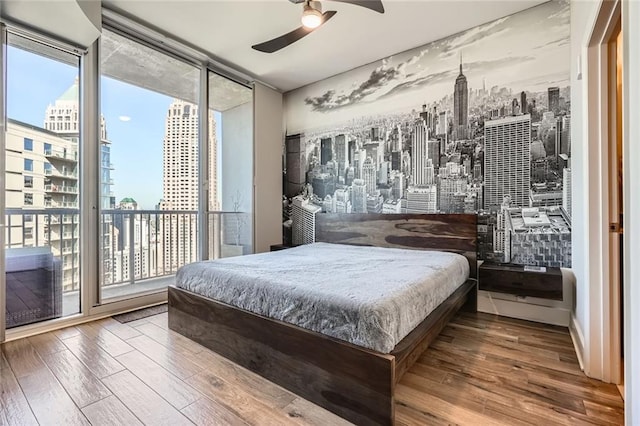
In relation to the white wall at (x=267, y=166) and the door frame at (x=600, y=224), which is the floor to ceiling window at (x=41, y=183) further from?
the door frame at (x=600, y=224)

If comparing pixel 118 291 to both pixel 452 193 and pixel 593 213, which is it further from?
pixel 593 213

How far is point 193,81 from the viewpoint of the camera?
149 inches

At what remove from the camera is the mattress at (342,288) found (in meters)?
1.42

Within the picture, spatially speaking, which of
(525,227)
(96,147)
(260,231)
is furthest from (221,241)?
(525,227)

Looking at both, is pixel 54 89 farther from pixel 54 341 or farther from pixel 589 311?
pixel 589 311

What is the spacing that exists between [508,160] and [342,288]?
228 cm

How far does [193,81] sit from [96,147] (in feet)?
5.06

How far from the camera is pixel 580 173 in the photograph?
2.02m

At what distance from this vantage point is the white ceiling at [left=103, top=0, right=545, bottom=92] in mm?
2684

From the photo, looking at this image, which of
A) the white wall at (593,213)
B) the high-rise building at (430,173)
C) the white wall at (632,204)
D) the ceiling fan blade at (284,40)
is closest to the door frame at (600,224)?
the white wall at (593,213)

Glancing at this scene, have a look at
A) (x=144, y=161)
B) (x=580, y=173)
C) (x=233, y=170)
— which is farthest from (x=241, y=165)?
(x=580, y=173)

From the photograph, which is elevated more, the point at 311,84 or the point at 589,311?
the point at 311,84

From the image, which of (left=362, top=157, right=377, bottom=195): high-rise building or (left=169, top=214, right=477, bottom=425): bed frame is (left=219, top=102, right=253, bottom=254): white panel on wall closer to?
(left=362, top=157, right=377, bottom=195): high-rise building

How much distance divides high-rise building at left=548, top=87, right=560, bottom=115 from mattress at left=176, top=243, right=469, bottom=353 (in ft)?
5.18
